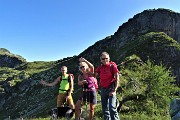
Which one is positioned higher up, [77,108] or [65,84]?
[65,84]

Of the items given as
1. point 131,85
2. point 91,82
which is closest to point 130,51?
point 131,85

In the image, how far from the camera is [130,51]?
179 feet

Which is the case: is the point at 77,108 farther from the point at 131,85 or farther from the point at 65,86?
the point at 131,85

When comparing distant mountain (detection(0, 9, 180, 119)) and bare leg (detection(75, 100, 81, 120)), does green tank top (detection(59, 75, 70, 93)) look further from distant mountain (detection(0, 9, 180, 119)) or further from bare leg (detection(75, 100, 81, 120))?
distant mountain (detection(0, 9, 180, 119))

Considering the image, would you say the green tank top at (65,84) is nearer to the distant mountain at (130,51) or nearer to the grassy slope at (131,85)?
the distant mountain at (130,51)

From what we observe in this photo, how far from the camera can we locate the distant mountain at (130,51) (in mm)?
48719

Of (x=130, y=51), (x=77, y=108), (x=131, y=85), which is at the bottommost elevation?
(x=77, y=108)

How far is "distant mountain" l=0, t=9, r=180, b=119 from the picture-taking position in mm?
48719

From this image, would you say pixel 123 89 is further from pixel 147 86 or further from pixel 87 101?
pixel 87 101

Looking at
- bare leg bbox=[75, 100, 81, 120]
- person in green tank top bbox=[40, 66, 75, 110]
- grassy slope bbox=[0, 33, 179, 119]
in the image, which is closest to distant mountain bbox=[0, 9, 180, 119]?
grassy slope bbox=[0, 33, 179, 119]

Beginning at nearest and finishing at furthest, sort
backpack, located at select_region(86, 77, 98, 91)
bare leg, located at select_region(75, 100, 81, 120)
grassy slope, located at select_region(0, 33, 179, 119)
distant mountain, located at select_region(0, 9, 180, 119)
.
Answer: backpack, located at select_region(86, 77, 98, 91), bare leg, located at select_region(75, 100, 81, 120), grassy slope, located at select_region(0, 33, 179, 119), distant mountain, located at select_region(0, 9, 180, 119)

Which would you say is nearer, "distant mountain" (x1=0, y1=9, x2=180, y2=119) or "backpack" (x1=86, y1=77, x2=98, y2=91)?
"backpack" (x1=86, y1=77, x2=98, y2=91)

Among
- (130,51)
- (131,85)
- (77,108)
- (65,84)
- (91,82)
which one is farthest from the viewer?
(130,51)

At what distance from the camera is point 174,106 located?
11555 mm
